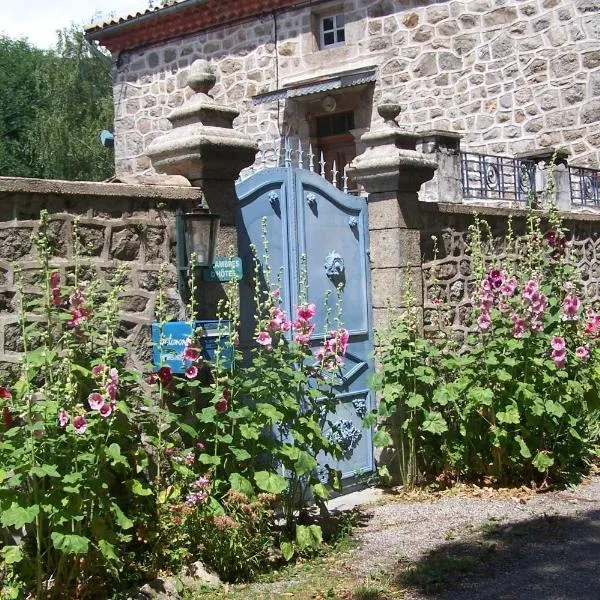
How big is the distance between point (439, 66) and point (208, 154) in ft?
25.9

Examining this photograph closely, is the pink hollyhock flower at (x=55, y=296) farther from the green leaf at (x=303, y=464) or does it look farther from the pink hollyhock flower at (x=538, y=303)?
the pink hollyhock flower at (x=538, y=303)

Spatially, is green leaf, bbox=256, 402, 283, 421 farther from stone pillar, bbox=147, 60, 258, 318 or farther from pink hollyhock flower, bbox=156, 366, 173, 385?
stone pillar, bbox=147, 60, 258, 318

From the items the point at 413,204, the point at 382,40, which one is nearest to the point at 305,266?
the point at 413,204

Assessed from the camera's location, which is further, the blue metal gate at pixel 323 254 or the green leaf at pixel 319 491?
the blue metal gate at pixel 323 254

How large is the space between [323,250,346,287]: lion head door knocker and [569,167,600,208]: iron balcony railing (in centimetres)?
437

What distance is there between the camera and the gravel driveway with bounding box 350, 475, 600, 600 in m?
4.55

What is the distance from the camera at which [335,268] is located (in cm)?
653

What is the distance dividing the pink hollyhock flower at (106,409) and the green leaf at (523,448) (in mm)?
3298

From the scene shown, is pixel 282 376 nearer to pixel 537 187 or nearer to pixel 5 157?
pixel 537 187

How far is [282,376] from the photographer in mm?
5105

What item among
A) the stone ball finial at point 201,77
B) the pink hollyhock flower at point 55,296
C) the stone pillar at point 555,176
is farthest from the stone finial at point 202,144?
the stone pillar at point 555,176

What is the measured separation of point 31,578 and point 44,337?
42.9 inches

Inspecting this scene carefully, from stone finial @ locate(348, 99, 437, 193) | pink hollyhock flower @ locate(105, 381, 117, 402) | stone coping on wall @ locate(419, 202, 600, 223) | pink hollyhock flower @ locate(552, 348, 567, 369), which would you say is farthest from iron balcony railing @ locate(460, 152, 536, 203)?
pink hollyhock flower @ locate(105, 381, 117, 402)

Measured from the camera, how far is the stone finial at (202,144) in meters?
5.27
